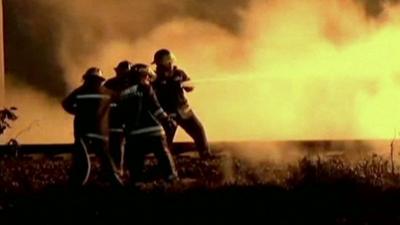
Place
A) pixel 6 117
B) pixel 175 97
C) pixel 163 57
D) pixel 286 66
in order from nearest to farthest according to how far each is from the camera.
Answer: pixel 163 57 → pixel 175 97 → pixel 6 117 → pixel 286 66

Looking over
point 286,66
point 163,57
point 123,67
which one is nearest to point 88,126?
point 123,67

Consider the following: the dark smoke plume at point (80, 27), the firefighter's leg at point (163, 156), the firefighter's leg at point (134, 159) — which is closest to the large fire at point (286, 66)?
the dark smoke plume at point (80, 27)

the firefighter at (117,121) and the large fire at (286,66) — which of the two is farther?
the large fire at (286,66)

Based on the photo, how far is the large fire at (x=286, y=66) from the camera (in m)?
21.4

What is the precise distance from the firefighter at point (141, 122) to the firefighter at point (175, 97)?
0.65 ft

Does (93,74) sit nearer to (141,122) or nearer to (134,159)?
(141,122)

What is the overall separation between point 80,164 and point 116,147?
507 mm

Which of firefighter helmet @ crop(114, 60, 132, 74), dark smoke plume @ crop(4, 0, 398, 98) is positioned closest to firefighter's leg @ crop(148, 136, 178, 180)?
firefighter helmet @ crop(114, 60, 132, 74)

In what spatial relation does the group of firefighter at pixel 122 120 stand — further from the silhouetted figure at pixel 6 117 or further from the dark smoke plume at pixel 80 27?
the silhouetted figure at pixel 6 117

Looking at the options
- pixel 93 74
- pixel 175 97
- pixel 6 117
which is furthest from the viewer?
pixel 6 117

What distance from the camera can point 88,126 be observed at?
67.8 feet

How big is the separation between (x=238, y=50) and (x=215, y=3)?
68 cm

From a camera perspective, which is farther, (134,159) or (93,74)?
(134,159)

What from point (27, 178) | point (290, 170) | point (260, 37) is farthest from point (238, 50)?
point (27, 178)
